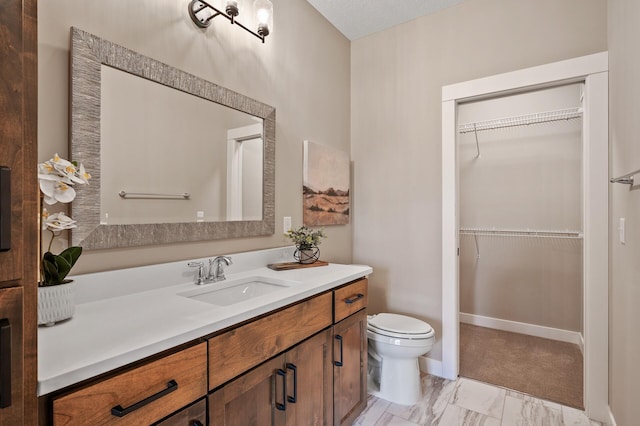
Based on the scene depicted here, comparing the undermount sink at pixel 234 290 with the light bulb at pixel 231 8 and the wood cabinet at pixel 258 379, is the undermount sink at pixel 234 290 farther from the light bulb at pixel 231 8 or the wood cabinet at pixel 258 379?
the light bulb at pixel 231 8

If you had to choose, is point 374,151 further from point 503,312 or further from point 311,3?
point 503,312

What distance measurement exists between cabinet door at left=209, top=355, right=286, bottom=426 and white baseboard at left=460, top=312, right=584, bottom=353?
9.52 ft

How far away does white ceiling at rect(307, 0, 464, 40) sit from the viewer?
7.77ft

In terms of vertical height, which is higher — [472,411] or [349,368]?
[349,368]

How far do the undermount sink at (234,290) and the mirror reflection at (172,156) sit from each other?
13.5 inches

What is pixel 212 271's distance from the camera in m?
1.58

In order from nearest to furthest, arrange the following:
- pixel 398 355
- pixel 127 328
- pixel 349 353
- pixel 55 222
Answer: pixel 127 328
pixel 55 222
pixel 349 353
pixel 398 355

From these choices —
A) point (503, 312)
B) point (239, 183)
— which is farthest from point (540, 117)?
point (239, 183)

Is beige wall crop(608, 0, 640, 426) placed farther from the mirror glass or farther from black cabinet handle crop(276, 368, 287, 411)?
the mirror glass

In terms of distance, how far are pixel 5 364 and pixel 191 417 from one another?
53 cm

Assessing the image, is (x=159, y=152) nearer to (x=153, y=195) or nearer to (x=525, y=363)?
(x=153, y=195)

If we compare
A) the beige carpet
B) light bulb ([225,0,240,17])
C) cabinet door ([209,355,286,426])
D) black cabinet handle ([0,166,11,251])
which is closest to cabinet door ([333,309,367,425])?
cabinet door ([209,355,286,426])

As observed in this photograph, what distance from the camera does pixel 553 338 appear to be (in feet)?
10.1

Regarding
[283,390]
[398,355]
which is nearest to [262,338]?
[283,390]
